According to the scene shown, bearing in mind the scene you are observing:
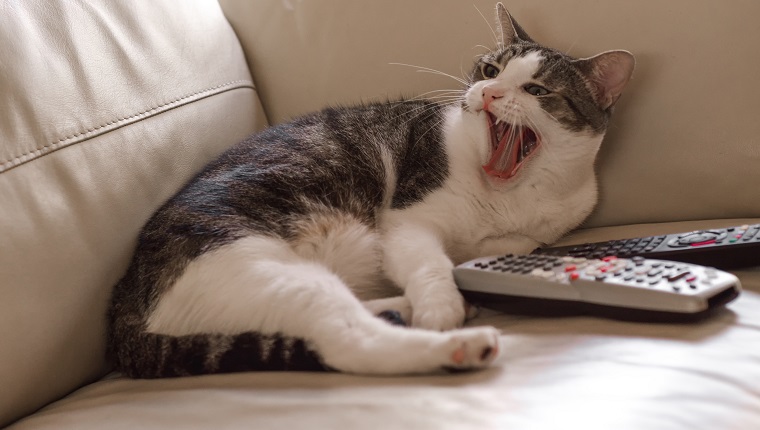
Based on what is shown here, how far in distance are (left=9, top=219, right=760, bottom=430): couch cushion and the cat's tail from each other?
0.8 inches

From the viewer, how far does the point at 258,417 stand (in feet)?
2.81

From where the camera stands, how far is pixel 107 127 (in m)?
1.28

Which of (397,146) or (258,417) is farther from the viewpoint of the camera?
(397,146)

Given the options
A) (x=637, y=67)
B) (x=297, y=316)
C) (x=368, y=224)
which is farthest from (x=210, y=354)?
(x=637, y=67)

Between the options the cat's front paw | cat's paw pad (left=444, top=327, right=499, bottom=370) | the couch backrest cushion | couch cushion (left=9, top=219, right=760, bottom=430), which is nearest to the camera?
couch cushion (left=9, top=219, right=760, bottom=430)

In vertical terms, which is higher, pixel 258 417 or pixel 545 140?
pixel 545 140

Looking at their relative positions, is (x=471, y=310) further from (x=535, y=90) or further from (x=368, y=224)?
(x=535, y=90)

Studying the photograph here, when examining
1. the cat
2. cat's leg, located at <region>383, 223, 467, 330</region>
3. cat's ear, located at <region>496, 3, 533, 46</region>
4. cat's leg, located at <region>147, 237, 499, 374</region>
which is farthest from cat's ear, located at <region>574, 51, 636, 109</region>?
cat's leg, located at <region>147, 237, 499, 374</region>

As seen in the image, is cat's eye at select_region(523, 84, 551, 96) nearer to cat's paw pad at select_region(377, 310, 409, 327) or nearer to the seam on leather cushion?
cat's paw pad at select_region(377, 310, 409, 327)

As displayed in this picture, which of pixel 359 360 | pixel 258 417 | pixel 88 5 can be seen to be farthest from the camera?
pixel 88 5

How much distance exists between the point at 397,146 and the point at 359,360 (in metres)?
0.75

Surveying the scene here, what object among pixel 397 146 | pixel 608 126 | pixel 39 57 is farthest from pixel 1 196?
pixel 608 126

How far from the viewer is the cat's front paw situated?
3.81 feet

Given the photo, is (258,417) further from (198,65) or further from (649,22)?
(649,22)
